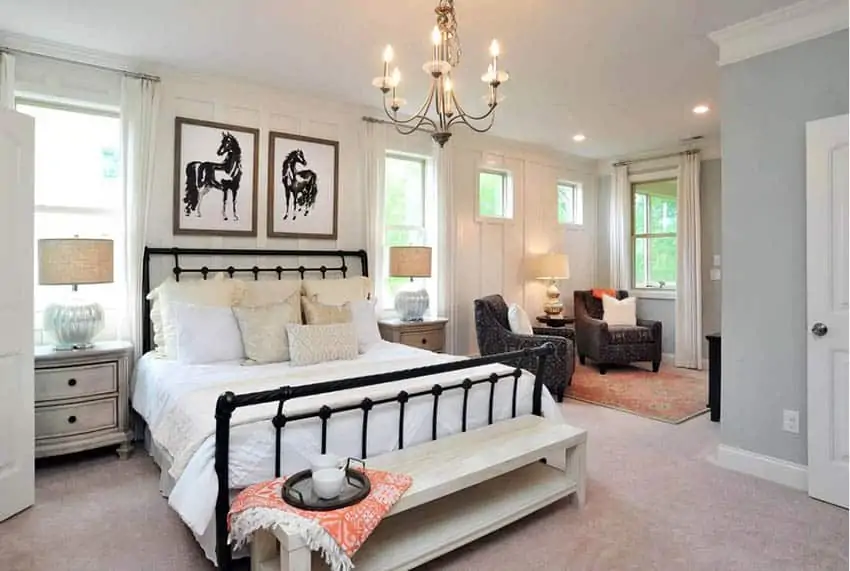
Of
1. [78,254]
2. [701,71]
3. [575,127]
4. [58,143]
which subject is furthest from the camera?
[575,127]

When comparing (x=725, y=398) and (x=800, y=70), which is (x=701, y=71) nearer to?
(x=800, y=70)

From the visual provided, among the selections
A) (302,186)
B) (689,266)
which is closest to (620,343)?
(689,266)

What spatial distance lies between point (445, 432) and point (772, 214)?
230cm

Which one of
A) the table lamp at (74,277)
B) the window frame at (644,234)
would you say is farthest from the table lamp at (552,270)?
the table lamp at (74,277)

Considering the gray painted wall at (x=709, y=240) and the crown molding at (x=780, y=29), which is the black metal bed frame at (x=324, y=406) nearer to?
the crown molding at (x=780, y=29)

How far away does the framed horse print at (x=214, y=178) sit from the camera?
3.86m

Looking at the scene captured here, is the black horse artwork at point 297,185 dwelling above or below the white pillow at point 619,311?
above

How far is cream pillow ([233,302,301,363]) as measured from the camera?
3191 millimetres

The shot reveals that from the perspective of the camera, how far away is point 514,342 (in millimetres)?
4816

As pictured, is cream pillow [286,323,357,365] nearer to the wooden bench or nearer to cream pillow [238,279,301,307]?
cream pillow [238,279,301,307]

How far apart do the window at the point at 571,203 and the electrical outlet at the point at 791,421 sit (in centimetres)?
429

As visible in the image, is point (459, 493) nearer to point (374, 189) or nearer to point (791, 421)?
point (791, 421)

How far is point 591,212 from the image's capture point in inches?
285

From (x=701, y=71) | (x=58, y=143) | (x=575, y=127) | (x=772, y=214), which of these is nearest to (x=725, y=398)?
(x=772, y=214)
